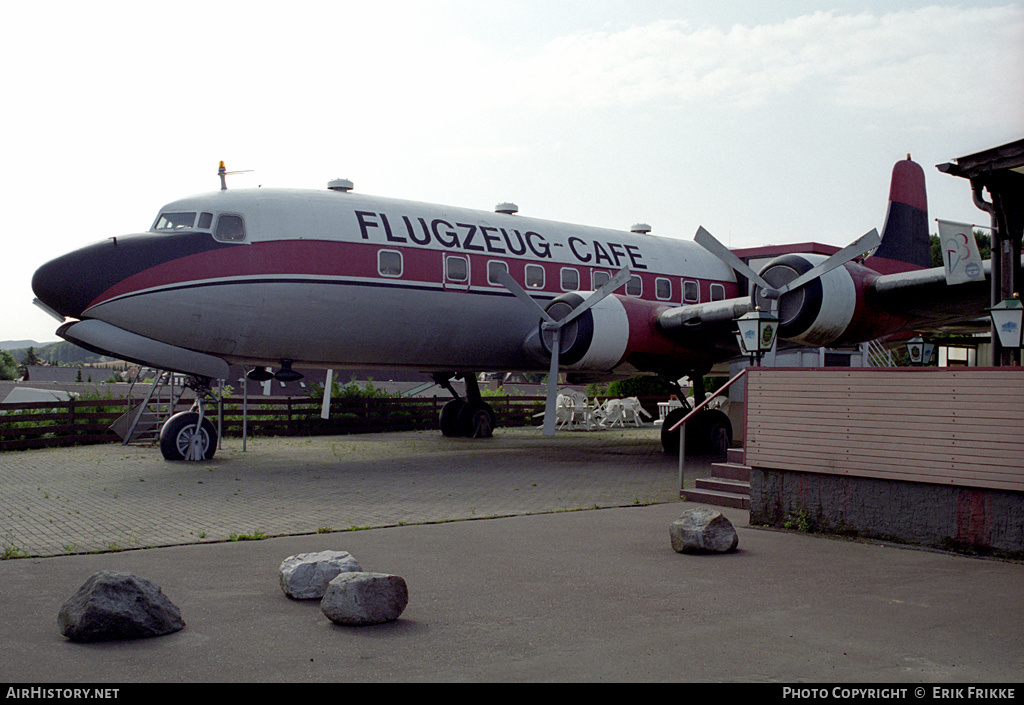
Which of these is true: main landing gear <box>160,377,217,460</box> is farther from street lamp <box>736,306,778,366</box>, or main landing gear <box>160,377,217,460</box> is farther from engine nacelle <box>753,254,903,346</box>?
engine nacelle <box>753,254,903,346</box>

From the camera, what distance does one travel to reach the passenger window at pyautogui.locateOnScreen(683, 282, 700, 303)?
758 inches

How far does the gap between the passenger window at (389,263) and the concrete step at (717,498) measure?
662 cm

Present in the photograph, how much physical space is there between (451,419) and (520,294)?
6896mm

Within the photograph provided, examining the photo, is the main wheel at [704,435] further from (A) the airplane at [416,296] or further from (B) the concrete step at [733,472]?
(B) the concrete step at [733,472]

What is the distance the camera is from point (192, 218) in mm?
14008

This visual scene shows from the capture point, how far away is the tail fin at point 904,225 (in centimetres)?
1789

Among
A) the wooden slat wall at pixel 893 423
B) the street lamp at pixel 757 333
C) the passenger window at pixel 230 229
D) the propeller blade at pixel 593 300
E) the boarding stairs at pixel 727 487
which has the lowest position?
the boarding stairs at pixel 727 487

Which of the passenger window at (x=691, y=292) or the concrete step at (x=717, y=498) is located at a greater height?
the passenger window at (x=691, y=292)

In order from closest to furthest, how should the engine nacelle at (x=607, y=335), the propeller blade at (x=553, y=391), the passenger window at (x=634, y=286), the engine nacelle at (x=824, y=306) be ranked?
the engine nacelle at (x=824, y=306) → the propeller blade at (x=553, y=391) → the engine nacelle at (x=607, y=335) → the passenger window at (x=634, y=286)

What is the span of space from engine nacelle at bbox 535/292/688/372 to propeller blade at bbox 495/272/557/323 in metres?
0.19

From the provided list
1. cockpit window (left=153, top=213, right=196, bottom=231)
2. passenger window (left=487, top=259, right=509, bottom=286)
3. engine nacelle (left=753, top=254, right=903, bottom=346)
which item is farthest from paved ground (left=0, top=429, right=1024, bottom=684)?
passenger window (left=487, top=259, right=509, bottom=286)

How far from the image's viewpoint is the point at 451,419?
21.9 metres

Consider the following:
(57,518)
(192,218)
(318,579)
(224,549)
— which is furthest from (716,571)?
(192,218)

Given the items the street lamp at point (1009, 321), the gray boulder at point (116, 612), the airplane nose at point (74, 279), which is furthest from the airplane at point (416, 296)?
the gray boulder at point (116, 612)
